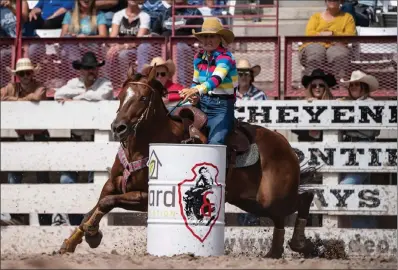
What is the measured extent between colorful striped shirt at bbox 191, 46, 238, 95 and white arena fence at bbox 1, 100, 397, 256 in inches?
91.8

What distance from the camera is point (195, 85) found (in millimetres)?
9586

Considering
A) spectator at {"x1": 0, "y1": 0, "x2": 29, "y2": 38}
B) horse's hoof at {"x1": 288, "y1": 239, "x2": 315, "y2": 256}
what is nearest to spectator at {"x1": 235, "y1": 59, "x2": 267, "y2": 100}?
horse's hoof at {"x1": 288, "y1": 239, "x2": 315, "y2": 256}

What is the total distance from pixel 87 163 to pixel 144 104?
9.29 feet

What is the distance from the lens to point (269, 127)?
11867 mm

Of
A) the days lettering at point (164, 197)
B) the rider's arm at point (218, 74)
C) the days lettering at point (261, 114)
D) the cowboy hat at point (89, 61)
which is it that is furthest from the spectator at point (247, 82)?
the days lettering at point (164, 197)

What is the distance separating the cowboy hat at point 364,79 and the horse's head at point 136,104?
9.58 ft

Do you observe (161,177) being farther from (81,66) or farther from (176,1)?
(176,1)

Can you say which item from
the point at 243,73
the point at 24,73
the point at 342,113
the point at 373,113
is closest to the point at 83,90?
the point at 24,73

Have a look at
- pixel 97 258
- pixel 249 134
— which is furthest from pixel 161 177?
pixel 249 134

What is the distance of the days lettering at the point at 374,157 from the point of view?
38.7 feet

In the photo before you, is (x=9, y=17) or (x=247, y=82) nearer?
(x=247, y=82)

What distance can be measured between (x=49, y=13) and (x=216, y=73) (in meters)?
4.85

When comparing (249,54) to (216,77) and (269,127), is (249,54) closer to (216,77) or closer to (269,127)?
(269,127)

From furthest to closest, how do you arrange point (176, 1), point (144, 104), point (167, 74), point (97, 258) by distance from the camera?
1. point (176, 1)
2. point (167, 74)
3. point (144, 104)
4. point (97, 258)
